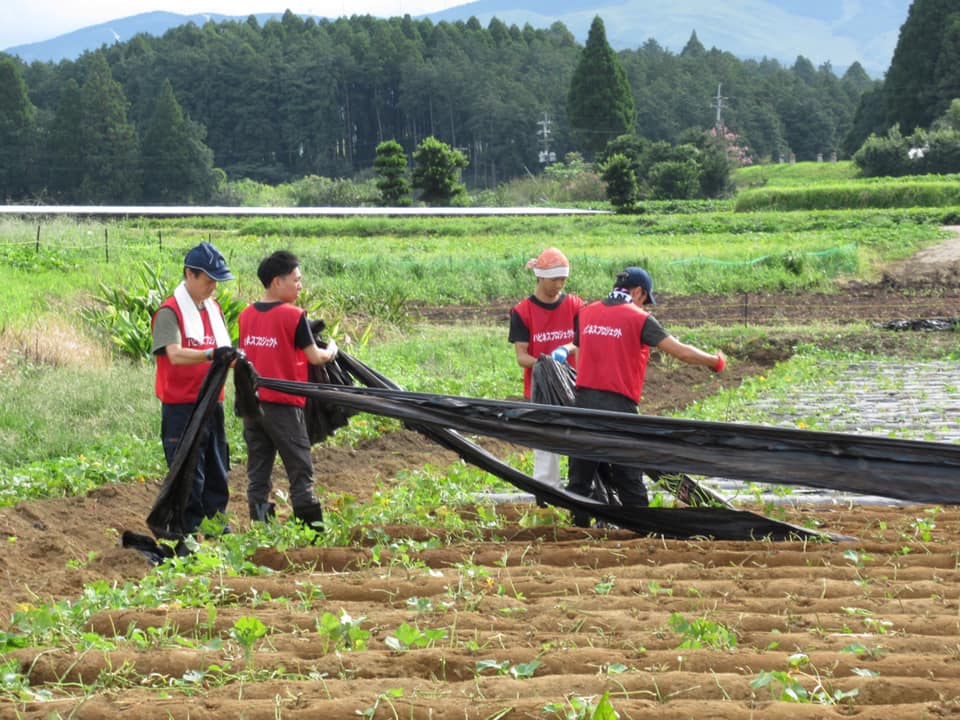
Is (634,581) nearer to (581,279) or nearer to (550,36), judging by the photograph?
(581,279)

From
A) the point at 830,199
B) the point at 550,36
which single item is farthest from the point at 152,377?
the point at 550,36

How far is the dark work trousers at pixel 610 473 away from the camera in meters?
7.07

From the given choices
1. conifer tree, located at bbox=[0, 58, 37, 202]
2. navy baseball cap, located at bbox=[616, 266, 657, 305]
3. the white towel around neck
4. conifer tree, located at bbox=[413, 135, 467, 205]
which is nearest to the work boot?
the white towel around neck

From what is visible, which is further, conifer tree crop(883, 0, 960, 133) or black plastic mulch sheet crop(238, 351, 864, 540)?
conifer tree crop(883, 0, 960, 133)

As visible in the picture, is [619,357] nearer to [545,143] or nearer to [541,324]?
[541,324]

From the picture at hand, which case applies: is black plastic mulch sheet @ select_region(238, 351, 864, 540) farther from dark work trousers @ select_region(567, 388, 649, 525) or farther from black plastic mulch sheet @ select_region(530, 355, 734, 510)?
black plastic mulch sheet @ select_region(530, 355, 734, 510)

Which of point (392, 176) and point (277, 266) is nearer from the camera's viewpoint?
point (277, 266)

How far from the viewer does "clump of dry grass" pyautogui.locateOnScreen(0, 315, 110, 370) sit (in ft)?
44.2

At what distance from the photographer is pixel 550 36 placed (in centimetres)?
13862

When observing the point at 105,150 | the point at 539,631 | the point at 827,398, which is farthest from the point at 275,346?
the point at 105,150

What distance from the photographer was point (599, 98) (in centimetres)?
8394

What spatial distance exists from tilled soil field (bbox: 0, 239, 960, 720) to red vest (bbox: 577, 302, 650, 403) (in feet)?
2.77

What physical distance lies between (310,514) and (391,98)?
115874 mm

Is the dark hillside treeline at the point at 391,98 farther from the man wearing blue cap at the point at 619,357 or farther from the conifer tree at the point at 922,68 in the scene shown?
the man wearing blue cap at the point at 619,357
